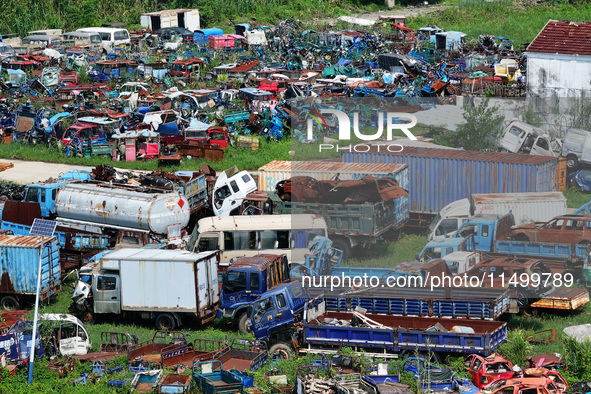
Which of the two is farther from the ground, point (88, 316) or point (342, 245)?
point (342, 245)

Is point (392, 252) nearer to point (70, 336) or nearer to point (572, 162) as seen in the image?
point (572, 162)

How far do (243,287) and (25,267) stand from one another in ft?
18.6

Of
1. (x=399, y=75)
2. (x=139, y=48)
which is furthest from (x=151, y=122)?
(x=139, y=48)

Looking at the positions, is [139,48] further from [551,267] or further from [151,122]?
[551,267]

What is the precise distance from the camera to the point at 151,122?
34.8 meters

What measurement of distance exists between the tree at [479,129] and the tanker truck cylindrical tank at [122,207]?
8.34 m

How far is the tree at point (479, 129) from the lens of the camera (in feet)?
62.3

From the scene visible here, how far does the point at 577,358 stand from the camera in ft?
51.8

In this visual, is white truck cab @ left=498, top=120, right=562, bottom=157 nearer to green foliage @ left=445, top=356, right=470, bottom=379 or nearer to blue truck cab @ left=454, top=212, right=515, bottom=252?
blue truck cab @ left=454, top=212, right=515, bottom=252

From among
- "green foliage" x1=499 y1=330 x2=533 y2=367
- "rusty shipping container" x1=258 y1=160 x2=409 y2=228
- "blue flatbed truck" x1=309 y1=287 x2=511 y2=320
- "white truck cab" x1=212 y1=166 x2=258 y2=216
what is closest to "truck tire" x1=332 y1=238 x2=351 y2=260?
"blue flatbed truck" x1=309 y1=287 x2=511 y2=320

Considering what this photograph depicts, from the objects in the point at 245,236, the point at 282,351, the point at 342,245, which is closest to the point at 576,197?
the point at 342,245

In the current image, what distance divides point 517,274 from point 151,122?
20.1m

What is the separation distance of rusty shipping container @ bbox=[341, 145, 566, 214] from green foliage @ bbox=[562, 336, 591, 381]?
12.4 ft

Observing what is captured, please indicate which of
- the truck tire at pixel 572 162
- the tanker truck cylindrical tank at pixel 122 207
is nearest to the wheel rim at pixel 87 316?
the tanker truck cylindrical tank at pixel 122 207
